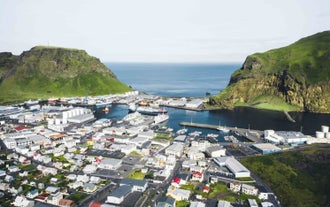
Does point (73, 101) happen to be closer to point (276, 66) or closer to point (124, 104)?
point (124, 104)

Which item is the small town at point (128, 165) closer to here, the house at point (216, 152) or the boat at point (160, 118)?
the house at point (216, 152)

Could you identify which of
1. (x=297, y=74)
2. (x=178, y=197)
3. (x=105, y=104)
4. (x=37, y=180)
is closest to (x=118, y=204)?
(x=178, y=197)

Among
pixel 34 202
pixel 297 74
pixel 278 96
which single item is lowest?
pixel 34 202

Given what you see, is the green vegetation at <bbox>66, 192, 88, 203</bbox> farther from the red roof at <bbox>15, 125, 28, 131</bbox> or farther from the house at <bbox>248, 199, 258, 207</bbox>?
the red roof at <bbox>15, 125, 28, 131</bbox>

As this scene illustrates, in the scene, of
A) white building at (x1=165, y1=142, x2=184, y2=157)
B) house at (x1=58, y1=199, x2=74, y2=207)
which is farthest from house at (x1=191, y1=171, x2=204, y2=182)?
house at (x1=58, y1=199, x2=74, y2=207)

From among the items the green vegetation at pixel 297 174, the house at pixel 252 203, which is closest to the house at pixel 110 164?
the green vegetation at pixel 297 174

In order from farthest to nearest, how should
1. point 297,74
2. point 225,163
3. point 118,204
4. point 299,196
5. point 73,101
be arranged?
point 73,101 → point 297,74 → point 225,163 → point 299,196 → point 118,204

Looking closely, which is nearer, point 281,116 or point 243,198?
point 243,198

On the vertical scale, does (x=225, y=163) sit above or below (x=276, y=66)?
below
